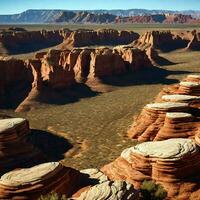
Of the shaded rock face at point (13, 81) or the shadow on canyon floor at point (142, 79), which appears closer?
the shaded rock face at point (13, 81)

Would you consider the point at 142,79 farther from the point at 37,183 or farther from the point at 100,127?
the point at 37,183

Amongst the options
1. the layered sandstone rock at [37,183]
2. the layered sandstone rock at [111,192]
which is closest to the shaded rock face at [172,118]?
the layered sandstone rock at [37,183]

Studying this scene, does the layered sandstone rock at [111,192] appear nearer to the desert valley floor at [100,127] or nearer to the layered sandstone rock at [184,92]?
the desert valley floor at [100,127]

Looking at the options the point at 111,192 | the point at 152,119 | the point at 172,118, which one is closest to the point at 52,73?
the point at 152,119

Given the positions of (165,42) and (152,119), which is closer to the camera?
(152,119)

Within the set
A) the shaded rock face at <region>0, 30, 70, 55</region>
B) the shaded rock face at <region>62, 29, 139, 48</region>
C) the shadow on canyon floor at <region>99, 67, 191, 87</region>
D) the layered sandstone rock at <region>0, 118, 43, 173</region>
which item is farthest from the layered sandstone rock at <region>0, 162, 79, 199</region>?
the shaded rock face at <region>0, 30, 70, 55</region>

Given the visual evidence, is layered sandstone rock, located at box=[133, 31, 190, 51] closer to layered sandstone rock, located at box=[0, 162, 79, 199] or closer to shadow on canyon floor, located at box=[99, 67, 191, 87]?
shadow on canyon floor, located at box=[99, 67, 191, 87]

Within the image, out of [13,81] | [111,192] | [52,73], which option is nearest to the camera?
[111,192]
